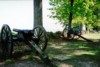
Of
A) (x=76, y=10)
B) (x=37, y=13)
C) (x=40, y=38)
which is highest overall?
(x=76, y=10)

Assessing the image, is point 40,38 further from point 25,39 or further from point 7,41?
point 7,41

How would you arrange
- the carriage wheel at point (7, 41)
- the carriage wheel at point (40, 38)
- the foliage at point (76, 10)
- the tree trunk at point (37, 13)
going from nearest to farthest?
the carriage wheel at point (7, 41) < the carriage wheel at point (40, 38) < the tree trunk at point (37, 13) < the foliage at point (76, 10)

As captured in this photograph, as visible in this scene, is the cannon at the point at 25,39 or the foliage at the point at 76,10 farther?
the foliage at the point at 76,10

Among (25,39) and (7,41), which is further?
(25,39)

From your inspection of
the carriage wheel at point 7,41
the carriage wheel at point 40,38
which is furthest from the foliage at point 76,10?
the carriage wheel at point 7,41

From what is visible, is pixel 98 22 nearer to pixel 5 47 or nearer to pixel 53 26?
pixel 53 26

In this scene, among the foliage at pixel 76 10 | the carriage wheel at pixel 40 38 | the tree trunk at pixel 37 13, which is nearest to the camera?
the carriage wheel at pixel 40 38

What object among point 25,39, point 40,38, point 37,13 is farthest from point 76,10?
point 25,39

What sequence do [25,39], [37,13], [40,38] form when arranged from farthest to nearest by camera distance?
[37,13] < [40,38] < [25,39]

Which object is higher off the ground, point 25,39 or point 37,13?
point 37,13

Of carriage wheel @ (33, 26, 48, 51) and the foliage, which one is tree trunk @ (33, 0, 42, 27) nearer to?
the foliage

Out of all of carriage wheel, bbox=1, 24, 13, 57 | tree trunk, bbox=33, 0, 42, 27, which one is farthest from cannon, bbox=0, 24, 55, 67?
tree trunk, bbox=33, 0, 42, 27

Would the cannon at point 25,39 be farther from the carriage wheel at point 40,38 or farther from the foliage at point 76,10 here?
the foliage at point 76,10

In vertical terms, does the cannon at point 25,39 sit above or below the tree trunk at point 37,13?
below
